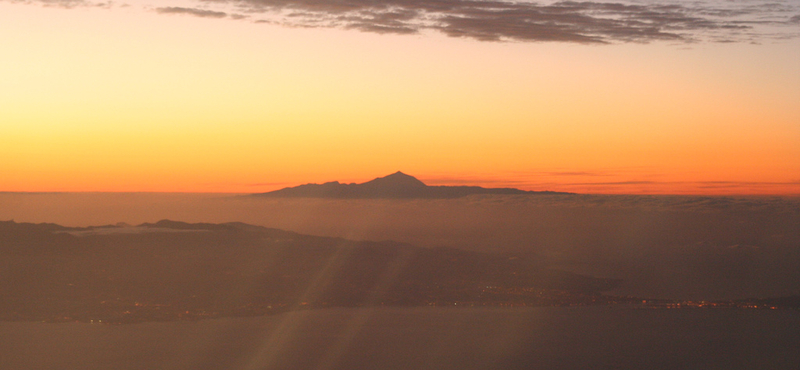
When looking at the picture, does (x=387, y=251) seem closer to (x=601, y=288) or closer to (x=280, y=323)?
(x=601, y=288)

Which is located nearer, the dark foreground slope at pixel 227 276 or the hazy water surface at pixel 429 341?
the hazy water surface at pixel 429 341

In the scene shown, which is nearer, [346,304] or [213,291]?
[346,304]

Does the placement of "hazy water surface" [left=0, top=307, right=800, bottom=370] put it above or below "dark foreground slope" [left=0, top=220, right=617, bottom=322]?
above

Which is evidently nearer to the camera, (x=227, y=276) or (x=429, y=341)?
(x=429, y=341)

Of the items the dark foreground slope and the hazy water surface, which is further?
the dark foreground slope

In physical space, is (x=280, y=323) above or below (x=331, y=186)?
above

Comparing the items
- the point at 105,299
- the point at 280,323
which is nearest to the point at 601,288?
the point at 280,323

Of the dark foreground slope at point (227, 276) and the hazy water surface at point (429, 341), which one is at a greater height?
the hazy water surface at point (429, 341)

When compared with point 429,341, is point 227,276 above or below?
below
